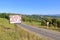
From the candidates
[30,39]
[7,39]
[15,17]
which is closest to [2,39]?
[7,39]

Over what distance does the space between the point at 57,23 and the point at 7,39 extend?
54902 mm

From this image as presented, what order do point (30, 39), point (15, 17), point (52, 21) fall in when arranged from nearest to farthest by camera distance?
point (30, 39), point (15, 17), point (52, 21)

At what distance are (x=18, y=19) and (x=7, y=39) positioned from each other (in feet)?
27.5

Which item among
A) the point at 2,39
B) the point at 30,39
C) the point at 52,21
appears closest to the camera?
the point at 2,39

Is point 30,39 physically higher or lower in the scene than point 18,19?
lower

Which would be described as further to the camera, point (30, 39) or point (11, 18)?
point (11, 18)

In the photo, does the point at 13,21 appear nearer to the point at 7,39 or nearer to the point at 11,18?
the point at 11,18

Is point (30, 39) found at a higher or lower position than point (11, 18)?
lower

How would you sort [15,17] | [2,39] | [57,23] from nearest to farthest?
[2,39] → [15,17] → [57,23]

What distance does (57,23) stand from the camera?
67125 mm

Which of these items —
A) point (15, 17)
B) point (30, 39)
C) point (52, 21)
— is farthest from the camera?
point (52, 21)

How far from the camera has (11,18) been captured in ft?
70.9

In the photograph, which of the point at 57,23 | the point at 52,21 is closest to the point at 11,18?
the point at 57,23

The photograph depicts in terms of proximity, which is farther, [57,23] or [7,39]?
[57,23]
